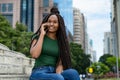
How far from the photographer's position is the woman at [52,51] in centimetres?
447

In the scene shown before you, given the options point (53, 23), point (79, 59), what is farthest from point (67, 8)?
point (53, 23)

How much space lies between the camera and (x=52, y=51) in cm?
464

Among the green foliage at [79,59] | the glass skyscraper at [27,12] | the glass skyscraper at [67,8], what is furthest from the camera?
the glass skyscraper at [67,8]

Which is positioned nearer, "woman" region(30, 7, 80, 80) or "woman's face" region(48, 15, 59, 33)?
"woman" region(30, 7, 80, 80)

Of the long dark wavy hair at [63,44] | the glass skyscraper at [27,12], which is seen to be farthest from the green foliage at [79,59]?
the long dark wavy hair at [63,44]

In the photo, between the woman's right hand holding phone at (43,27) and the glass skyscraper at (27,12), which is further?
the glass skyscraper at (27,12)

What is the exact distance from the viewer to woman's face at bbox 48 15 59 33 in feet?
15.6

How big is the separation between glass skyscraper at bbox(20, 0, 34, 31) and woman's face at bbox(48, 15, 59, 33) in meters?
104

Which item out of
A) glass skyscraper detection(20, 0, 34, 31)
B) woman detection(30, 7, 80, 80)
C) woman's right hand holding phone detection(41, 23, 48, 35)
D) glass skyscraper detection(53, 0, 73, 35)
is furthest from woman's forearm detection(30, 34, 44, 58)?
glass skyscraper detection(53, 0, 73, 35)

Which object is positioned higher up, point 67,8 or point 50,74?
point 67,8

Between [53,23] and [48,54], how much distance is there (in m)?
0.45

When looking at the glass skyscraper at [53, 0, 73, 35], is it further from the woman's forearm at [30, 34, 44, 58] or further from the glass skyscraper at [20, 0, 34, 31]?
the woman's forearm at [30, 34, 44, 58]

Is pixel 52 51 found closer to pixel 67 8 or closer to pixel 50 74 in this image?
pixel 50 74

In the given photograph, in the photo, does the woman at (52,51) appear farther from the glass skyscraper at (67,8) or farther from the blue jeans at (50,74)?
the glass skyscraper at (67,8)
